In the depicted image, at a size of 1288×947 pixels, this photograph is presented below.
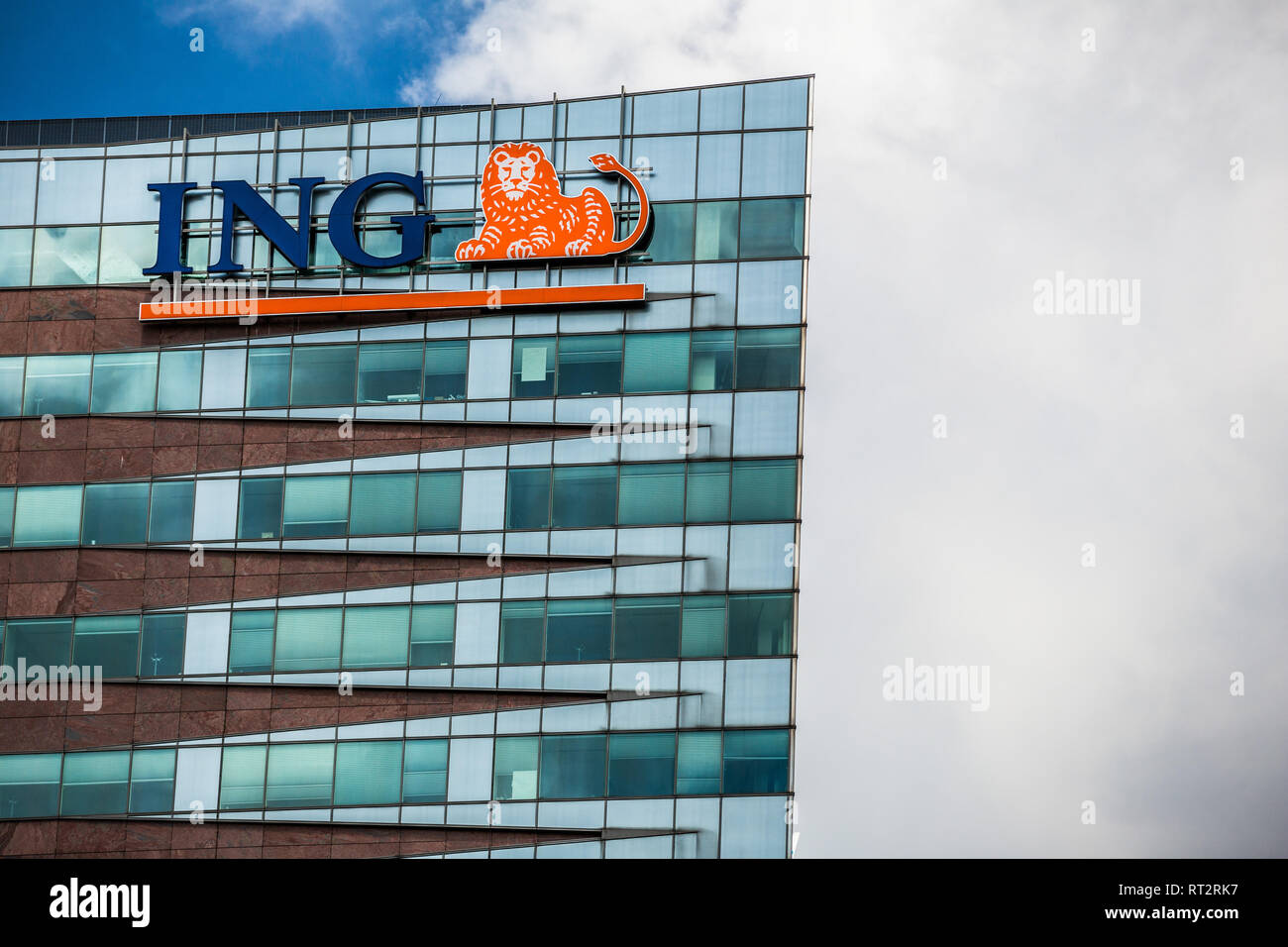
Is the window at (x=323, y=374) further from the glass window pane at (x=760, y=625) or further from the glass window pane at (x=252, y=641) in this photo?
the glass window pane at (x=760, y=625)

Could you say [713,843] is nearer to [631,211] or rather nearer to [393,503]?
[393,503]

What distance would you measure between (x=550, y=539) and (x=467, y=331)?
759 centimetres

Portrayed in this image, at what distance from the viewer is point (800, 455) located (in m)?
53.8

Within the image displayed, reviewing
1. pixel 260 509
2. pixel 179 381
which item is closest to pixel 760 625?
pixel 260 509

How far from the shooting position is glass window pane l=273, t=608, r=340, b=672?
5447cm

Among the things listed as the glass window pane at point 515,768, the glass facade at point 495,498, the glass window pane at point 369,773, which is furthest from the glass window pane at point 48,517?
the glass window pane at point 515,768

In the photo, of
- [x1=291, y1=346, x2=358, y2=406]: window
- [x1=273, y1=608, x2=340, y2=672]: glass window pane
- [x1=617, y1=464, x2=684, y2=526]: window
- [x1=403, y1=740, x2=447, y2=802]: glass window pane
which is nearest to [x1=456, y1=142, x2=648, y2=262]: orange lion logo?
[x1=291, y1=346, x2=358, y2=406]: window

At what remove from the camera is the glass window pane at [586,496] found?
177 feet

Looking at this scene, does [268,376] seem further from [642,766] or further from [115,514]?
[642,766]

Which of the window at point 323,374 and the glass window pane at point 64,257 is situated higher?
the glass window pane at point 64,257

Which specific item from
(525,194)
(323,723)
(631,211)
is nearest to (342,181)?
(525,194)

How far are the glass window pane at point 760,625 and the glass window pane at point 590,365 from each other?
8.09 meters

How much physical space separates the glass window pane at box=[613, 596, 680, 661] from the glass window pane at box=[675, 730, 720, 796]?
2.69 meters

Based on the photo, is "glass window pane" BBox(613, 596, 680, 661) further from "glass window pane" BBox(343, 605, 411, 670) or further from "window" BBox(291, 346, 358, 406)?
"window" BBox(291, 346, 358, 406)
